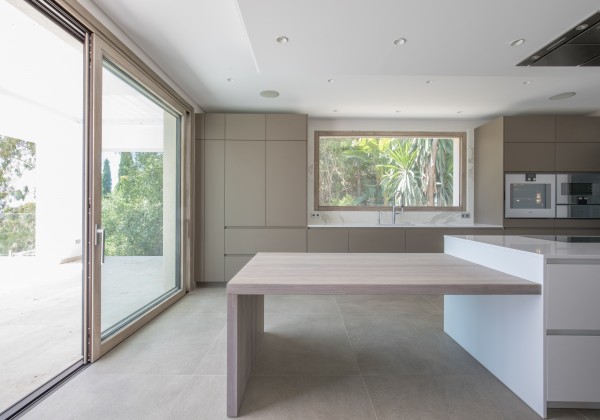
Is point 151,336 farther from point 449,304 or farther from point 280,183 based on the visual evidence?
point 449,304

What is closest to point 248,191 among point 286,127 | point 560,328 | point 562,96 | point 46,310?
point 286,127

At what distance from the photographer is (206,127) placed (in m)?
4.21

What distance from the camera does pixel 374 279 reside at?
1.59 m

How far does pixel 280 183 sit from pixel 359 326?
2.21 metres

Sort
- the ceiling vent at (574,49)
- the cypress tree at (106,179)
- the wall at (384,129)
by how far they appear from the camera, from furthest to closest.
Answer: the wall at (384,129) < the cypress tree at (106,179) < the ceiling vent at (574,49)

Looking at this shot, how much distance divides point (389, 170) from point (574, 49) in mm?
2799

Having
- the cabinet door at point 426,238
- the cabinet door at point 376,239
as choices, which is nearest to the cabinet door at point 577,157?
the cabinet door at point 426,238

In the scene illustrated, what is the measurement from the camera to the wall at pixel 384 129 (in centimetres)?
481

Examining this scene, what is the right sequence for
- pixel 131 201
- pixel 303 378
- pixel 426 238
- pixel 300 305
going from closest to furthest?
pixel 303 378 → pixel 131 201 → pixel 300 305 → pixel 426 238

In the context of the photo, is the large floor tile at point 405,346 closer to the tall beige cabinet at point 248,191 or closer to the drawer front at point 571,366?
the drawer front at point 571,366

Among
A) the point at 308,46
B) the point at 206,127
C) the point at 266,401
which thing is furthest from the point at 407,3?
the point at 206,127

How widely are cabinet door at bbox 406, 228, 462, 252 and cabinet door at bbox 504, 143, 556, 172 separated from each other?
Result: 1.20 m

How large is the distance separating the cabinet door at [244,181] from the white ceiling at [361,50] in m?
0.61

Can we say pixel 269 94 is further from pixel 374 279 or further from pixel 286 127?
pixel 374 279
